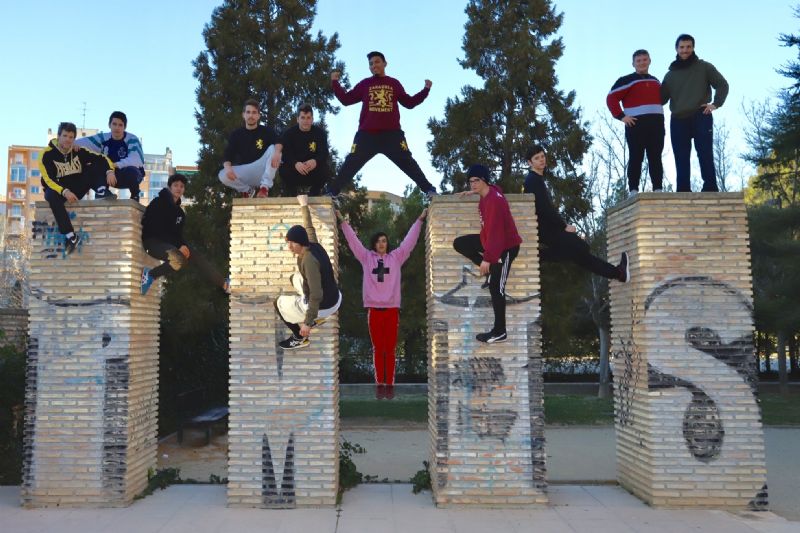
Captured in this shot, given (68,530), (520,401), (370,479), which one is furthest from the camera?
(370,479)

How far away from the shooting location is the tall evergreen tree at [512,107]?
17281mm

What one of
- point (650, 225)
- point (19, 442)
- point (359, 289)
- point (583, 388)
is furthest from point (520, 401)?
point (583, 388)

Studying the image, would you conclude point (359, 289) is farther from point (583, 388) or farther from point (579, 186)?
point (583, 388)

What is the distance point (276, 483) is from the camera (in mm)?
7238

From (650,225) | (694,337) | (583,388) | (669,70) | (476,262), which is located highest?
(669,70)

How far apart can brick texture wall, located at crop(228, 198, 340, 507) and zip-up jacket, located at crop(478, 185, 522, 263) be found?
193 cm

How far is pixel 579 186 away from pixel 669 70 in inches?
367

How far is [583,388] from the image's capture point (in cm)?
2541

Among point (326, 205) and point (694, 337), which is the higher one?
point (326, 205)

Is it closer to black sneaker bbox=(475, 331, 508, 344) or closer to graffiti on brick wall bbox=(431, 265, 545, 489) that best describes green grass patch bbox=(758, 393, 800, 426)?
graffiti on brick wall bbox=(431, 265, 545, 489)

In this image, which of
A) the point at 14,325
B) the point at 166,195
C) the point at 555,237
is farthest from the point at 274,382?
the point at 14,325

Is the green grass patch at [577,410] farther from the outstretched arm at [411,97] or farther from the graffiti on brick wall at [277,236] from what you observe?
the graffiti on brick wall at [277,236]

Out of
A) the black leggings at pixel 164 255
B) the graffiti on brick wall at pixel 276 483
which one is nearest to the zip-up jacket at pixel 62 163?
the black leggings at pixel 164 255

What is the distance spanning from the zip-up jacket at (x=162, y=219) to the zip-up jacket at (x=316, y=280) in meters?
2.16
